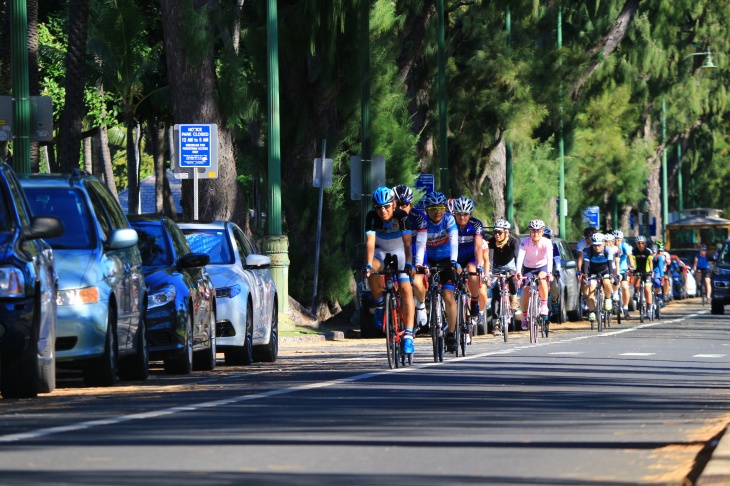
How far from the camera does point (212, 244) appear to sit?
2147 cm

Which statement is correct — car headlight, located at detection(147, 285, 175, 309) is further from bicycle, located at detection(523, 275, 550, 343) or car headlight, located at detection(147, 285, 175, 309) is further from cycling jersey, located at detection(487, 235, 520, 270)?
cycling jersey, located at detection(487, 235, 520, 270)

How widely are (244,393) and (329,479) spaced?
6.15 meters

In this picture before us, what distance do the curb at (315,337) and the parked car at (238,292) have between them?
610 centimetres

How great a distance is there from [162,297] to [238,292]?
252 centimetres

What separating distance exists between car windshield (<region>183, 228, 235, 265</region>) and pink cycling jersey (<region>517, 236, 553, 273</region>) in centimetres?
808

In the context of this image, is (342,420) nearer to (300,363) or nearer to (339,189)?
(300,363)

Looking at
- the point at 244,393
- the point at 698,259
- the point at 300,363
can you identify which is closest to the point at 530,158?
the point at 698,259

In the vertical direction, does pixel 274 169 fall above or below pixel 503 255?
above

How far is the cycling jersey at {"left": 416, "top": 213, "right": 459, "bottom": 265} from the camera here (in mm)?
20219

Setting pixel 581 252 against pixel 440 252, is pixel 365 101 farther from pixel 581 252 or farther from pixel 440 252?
pixel 440 252

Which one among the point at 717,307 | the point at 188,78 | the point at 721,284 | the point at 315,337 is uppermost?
the point at 188,78

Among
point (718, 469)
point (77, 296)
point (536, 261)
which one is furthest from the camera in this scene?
point (536, 261)

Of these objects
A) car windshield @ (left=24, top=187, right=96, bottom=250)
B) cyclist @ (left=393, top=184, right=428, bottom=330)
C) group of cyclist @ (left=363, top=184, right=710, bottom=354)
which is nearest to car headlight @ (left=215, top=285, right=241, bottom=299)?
group of cyclist @ (left=363, top=184, right=710, bottom=354)

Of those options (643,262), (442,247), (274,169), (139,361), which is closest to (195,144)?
(274,169)
